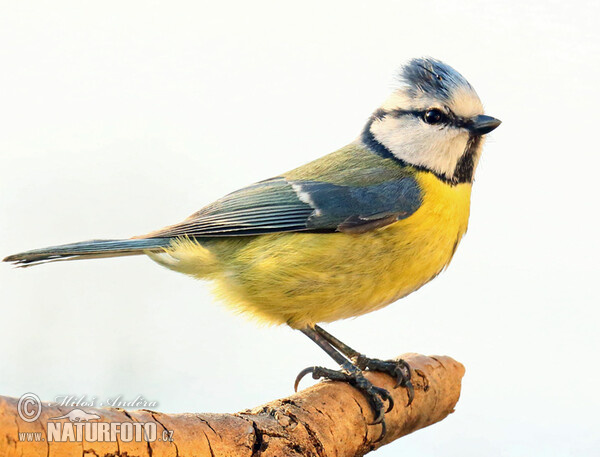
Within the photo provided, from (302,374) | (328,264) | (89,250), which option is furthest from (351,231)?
(89,250)

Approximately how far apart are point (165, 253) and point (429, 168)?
3.07 ft

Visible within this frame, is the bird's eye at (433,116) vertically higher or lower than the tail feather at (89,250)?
higher

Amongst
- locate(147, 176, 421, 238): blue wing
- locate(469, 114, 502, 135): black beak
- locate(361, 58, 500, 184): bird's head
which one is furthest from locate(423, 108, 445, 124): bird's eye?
locate(147, 176, 421, 238): blue wing

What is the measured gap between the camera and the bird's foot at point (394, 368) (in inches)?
89.5

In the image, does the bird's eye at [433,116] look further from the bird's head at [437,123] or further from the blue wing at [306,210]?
the blue wing at [306,210]

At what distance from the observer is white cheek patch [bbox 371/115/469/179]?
7.69 feet

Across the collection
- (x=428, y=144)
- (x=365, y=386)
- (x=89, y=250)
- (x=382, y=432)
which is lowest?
(x=382, y=432)

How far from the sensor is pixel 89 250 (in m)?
2.21

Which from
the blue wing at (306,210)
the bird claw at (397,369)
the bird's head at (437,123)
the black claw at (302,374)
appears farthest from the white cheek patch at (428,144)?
the black claw at (302,374)

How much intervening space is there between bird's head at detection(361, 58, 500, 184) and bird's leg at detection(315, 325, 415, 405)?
Answer: 2.12 feet

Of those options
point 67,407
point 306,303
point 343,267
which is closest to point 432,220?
point 343,267

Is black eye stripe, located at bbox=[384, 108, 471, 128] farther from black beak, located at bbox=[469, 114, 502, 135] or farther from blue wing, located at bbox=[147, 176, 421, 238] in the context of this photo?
blue wing, located at bbox=[147, 176, 421, 238]

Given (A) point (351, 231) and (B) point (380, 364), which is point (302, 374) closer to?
(B) point (380, 364)

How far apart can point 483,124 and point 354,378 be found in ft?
3.02
